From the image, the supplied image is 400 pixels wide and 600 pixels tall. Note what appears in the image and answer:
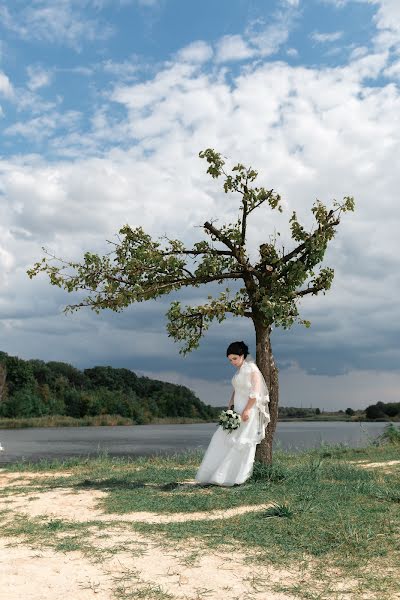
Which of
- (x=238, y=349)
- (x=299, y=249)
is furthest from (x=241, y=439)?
(x=299, y=249)

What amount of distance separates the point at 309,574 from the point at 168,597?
4.60 feet

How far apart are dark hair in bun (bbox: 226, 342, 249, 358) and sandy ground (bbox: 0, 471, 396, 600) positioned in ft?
11.9

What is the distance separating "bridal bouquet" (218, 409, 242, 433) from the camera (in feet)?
34.2

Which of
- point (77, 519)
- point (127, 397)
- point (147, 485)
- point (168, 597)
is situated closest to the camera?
point (168, 597)

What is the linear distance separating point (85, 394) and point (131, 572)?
59.6 metres

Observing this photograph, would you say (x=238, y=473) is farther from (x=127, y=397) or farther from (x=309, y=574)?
(x=127, y=397)

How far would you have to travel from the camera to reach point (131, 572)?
6020 mm

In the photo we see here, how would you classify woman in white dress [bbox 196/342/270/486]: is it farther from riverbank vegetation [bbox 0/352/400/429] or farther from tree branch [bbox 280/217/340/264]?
riverbank vegetation [bbox 0/352/400/429]

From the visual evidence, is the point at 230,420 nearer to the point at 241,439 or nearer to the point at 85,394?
the point at 241,439

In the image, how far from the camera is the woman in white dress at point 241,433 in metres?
10.6

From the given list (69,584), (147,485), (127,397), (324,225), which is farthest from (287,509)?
(127,397)

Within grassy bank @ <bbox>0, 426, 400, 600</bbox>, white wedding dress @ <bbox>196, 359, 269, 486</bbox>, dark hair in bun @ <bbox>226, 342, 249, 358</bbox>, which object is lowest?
grassy bank @ <bbox>0, 426, 400, 600</bbox>

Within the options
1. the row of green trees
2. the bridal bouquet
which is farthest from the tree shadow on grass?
the row of green trees

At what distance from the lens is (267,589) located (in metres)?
5.56
